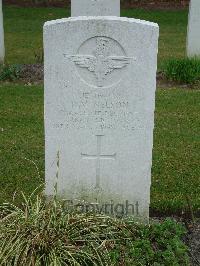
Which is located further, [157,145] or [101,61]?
[157,145]

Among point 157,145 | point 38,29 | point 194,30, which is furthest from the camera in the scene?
point 38,29

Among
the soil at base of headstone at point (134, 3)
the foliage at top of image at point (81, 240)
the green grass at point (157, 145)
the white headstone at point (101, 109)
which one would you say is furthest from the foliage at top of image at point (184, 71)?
the soil at base of headstone at point (134, 3)

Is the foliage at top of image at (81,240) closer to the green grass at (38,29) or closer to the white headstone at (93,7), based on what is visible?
the white headstone at (93,7)

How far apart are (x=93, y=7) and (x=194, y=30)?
70.9 inches

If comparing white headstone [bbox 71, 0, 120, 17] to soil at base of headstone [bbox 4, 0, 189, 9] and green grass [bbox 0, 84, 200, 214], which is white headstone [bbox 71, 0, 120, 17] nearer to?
green grass [bbox 0, 84, 200, 214]

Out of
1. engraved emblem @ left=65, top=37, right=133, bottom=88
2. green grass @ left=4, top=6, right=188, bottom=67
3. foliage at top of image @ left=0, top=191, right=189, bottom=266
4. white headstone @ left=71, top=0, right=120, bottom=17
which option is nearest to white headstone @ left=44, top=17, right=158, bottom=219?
engraved emblem @ left=65, top=37, right=133, bottom=88

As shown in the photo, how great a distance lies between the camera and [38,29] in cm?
1495

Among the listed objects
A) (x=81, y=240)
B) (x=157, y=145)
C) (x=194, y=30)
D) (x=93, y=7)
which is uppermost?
(x=93, y=7)

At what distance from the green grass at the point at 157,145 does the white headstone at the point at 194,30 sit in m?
1.41

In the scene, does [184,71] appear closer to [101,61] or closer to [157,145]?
[157,145]

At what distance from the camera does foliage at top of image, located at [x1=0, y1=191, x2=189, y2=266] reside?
3770 millimetres

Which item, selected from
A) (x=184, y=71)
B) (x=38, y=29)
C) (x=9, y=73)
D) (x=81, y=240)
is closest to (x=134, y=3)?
(x=38, y=29)

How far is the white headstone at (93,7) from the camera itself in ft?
29.0

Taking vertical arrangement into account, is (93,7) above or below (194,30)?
above
